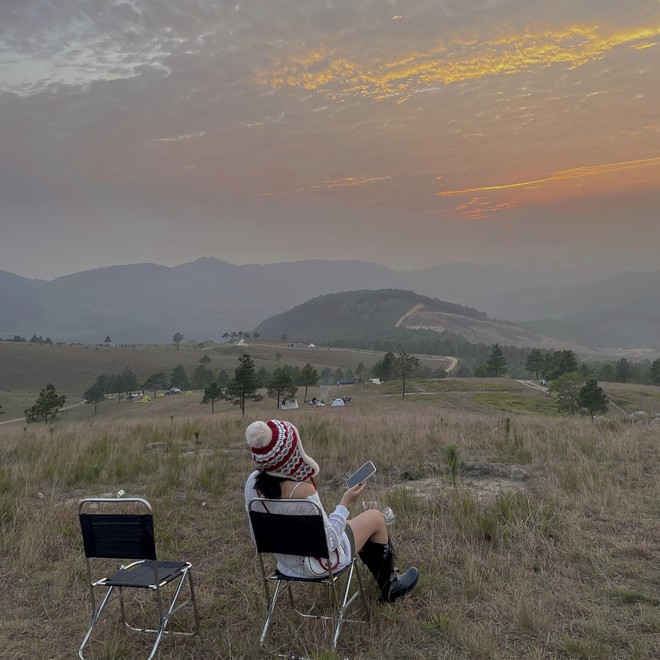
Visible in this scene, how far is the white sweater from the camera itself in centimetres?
355

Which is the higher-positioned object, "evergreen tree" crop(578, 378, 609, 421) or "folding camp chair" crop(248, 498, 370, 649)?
"folding camp chair" crop(248, 498, 370, 649)

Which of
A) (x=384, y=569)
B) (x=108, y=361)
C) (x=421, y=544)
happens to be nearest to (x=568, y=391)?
(x=421, y=544)

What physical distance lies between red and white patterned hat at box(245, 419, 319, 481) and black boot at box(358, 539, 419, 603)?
94cm

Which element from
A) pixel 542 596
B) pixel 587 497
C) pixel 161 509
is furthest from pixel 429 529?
pixel 161 509

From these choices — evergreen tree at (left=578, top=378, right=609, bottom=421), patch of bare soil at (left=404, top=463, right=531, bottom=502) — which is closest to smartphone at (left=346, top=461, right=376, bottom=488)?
patch of bare soil at (left=404, top=463, right=531, bottom=502)

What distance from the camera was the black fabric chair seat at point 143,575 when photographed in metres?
3.53

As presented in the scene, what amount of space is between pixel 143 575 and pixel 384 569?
1.77 metres

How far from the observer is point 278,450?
3.47 m

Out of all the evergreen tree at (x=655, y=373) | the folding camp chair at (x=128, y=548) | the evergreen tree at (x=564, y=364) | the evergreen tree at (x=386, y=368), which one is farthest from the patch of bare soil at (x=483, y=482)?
the evergreen tree at (x=655, y=373)

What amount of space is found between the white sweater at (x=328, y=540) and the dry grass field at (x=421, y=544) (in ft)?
1.48

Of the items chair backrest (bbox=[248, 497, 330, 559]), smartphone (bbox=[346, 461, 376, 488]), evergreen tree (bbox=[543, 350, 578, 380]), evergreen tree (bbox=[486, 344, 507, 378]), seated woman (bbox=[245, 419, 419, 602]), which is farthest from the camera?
evergreen tree (bbox=[486, 344, 507, 378])

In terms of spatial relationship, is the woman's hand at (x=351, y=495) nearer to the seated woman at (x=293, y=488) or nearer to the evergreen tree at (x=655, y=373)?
the seated woman at (x=293, y=488)

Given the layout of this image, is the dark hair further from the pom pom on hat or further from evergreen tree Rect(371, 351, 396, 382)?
evergreen tree Rect(371, 351, 396, 382)

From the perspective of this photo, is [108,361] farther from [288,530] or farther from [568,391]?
[288,530]
